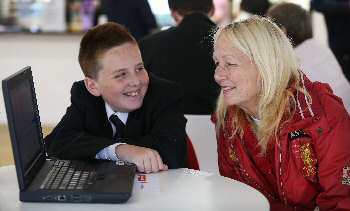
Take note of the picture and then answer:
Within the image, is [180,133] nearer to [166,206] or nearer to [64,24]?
[166,206]

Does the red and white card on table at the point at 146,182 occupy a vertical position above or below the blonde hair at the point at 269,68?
below

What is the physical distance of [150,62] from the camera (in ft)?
12.5

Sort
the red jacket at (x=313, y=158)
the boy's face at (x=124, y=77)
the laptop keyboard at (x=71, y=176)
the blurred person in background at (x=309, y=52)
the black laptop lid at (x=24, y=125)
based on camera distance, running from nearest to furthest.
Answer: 1. the black laptop lid at (x=24, y=125)
2. the laptop keyboard at (x=71, y=176)
3. the red jacket at (x=313, y=158)
4. the boy's face at (x=124, y=77)
5. the blurred person in background at (x=309, y=52)

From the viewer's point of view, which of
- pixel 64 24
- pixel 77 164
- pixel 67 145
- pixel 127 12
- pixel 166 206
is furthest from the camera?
pixel 64 24

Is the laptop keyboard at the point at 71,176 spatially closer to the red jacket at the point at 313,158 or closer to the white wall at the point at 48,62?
the red jacket at the point at 313,158

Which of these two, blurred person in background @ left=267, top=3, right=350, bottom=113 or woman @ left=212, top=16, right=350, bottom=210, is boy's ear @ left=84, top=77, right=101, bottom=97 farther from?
blurred person in background @ left=267, top=3, right=350, bottom=113

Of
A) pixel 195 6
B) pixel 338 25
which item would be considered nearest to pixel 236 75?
pixel 195 6

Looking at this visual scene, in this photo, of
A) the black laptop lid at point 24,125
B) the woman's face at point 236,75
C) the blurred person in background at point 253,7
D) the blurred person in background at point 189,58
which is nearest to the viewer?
the black laptop lid at point 24,125

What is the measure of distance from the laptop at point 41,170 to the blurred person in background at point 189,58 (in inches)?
61.6

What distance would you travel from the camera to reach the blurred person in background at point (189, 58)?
146 inches

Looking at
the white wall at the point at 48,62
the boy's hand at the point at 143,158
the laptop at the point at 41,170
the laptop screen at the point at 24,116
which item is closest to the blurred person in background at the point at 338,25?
the white wall at the point at 48,62

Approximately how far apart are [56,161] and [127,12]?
4124mm

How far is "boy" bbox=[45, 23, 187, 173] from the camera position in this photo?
2.39 metres

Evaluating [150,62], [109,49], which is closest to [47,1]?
[150,62]
